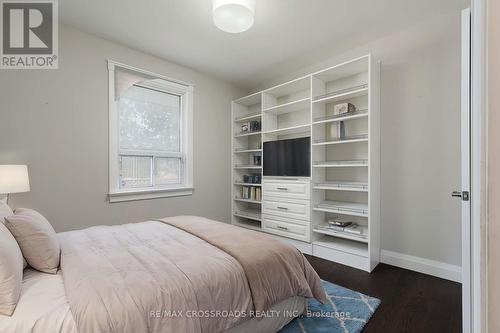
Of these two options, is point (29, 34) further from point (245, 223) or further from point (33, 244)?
point (245, 223)

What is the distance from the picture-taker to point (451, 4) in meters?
2.21

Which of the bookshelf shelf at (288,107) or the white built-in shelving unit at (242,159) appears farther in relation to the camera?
the white built-in shelving unit at (242,159)

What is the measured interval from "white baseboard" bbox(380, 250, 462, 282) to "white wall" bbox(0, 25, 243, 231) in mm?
2899

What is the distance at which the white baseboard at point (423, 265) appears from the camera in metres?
2.30

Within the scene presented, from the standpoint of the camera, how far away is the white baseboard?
2299mm

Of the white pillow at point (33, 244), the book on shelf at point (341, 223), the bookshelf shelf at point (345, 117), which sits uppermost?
the bookshelf shelf at point (345, 117)

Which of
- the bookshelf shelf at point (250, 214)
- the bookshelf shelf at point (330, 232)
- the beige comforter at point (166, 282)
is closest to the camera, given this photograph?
the beige comforter at point (166, 282)

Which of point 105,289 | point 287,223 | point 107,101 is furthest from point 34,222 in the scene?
point 287,223

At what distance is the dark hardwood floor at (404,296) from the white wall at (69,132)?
248 centimetres

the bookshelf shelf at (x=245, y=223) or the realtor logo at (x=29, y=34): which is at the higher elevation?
the realtor logo at (x=29, y=34)

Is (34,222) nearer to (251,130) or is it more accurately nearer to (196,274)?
(196,274)

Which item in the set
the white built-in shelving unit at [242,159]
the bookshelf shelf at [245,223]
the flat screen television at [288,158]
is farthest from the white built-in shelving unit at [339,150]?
the white built-in shelving unit at [242,159]

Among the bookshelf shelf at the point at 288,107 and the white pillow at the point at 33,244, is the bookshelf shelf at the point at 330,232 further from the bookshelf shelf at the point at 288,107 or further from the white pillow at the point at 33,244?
the white pillow at the point at 33,244

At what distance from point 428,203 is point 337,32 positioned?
2.13 m
